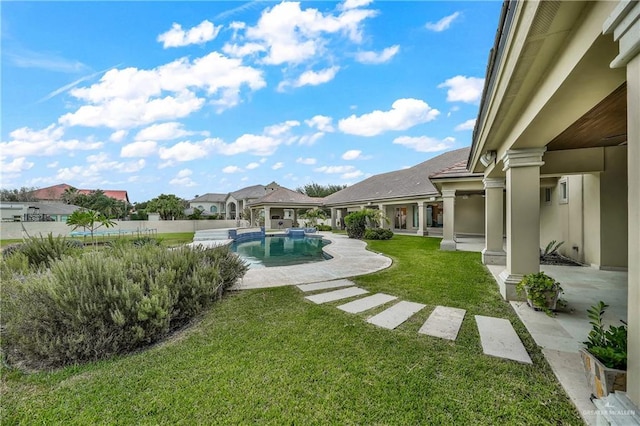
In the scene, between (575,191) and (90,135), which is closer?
(575,191)

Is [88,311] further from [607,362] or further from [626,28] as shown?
[626,28]

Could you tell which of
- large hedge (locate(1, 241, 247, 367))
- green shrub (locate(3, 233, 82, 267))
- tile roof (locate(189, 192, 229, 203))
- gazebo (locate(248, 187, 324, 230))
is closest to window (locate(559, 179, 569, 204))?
large hedge (locate(1, 241, 247, 367))

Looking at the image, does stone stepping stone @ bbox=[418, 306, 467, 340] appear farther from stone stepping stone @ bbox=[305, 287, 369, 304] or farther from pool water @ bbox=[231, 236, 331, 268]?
pool water @ bbox=[231, 236, 331, 268]

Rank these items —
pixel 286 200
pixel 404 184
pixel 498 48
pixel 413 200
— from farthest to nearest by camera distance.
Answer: pixel 286 200 → pixel 404 184 → pixel 413 200 → pixel 498 48

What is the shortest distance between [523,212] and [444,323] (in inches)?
103

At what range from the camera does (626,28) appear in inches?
62.2

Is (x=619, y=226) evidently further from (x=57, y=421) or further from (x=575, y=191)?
(x=57, y=421)

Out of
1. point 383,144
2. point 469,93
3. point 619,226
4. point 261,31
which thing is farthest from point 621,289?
point 383,144

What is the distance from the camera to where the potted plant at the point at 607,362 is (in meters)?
2.04

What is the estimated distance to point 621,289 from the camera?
5629mm

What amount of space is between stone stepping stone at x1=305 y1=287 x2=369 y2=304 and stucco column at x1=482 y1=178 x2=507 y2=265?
5.44 meters

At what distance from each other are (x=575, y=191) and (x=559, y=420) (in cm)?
970

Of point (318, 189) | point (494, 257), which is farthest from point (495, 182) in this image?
point (318, 189)

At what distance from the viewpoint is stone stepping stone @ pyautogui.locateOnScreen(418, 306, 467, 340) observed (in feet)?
12.2
